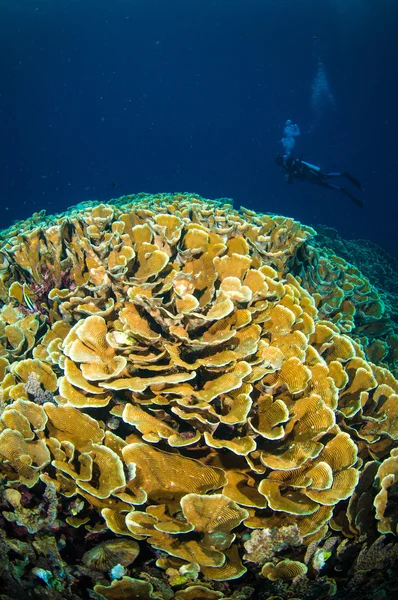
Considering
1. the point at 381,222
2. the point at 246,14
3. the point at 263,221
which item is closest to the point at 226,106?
the point at 246,14

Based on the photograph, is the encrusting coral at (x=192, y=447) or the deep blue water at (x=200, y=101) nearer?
the encrusting coral at (x=192, y=447)

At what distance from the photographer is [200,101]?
12444 cm

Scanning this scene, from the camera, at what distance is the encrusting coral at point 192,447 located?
2.12 metres

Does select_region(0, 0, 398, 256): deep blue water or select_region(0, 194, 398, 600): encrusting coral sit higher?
select_region(0, 0, 398, 256): deep blue water

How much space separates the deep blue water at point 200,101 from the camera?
5916 centimetres

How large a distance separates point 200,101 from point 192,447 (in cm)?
14427

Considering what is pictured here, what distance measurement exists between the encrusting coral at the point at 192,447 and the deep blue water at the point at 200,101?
132 ft

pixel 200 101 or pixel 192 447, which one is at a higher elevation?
pixel 200 101

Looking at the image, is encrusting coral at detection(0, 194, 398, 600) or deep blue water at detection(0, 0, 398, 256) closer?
encrusting coral at detection(0, 194, 398, 600)

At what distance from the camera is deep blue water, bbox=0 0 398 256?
59.2 m

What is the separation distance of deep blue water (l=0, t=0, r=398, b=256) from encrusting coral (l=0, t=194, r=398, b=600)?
4019cm

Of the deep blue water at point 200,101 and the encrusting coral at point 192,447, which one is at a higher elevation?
the deep blue water at point 200,101

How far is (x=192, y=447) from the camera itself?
8.27ft

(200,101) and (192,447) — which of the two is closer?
(192,447)
